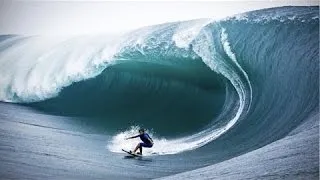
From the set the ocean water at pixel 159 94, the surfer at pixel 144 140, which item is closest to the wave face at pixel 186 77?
the ocean water at pixel 159 94

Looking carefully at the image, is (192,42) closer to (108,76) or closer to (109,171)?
(108,76)

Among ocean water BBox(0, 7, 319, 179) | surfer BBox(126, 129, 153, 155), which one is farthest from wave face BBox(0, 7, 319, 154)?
surfer BBox(126, 129, 153, 155)

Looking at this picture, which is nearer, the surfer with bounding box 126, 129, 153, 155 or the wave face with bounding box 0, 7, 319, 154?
the surfer with bounding box 126, 129, 153, 155

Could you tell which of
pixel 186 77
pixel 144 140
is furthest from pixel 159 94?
pixel 144 140

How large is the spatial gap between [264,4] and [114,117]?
5.36ft

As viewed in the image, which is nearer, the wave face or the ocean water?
the ocean water

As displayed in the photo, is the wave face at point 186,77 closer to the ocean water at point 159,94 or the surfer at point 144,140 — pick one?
the ocean water at point 159,94

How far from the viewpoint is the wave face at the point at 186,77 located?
3.24m

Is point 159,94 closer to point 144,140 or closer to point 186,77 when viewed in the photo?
point 186,77

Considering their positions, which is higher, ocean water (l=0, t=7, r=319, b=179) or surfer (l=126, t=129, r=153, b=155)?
ocean water (l=0, t=7, r=319, b=179)

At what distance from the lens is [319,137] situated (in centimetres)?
259

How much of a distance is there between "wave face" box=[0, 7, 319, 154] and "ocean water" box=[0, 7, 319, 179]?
0.04ft

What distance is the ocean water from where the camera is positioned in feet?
9.99

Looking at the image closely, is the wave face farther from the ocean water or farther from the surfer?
Result: the surfer
